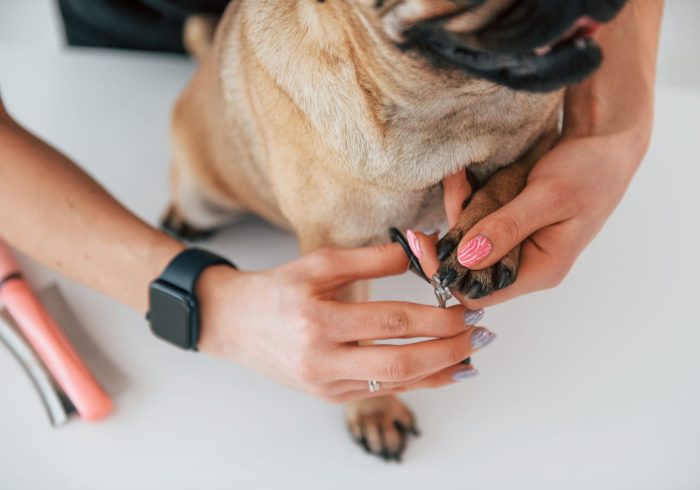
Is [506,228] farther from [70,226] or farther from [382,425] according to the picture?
[70,226]

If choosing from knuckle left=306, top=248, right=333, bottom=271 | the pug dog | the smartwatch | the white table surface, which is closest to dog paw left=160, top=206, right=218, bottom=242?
the white table surface

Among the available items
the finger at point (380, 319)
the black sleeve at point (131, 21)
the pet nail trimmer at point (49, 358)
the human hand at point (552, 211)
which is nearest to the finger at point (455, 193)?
the human hand at point (552, 211)

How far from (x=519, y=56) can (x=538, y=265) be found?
23cm

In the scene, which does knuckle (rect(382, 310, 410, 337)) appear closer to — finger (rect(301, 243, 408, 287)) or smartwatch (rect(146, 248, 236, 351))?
finger (rect(301, 243, 408, 287))

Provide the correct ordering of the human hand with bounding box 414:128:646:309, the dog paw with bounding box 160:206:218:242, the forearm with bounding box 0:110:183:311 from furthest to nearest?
the dog paw with bounding box 160:206:218:242 < the forearm with bounding box 0:110:183:311 < the human hand with bounding box 414:128:646:309

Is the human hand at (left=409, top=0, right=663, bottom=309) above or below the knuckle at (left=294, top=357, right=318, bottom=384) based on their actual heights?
above

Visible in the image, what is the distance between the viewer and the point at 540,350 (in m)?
0.93

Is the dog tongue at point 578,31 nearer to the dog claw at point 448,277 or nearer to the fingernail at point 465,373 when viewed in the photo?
the dog claw at point 448,277

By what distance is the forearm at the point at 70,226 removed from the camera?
0.81 metres

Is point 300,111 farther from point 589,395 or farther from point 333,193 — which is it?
point 589,395

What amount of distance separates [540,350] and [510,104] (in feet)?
1.13

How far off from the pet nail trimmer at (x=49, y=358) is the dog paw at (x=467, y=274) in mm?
472

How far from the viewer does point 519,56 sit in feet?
1.96

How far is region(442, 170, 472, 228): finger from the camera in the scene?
759 mm
